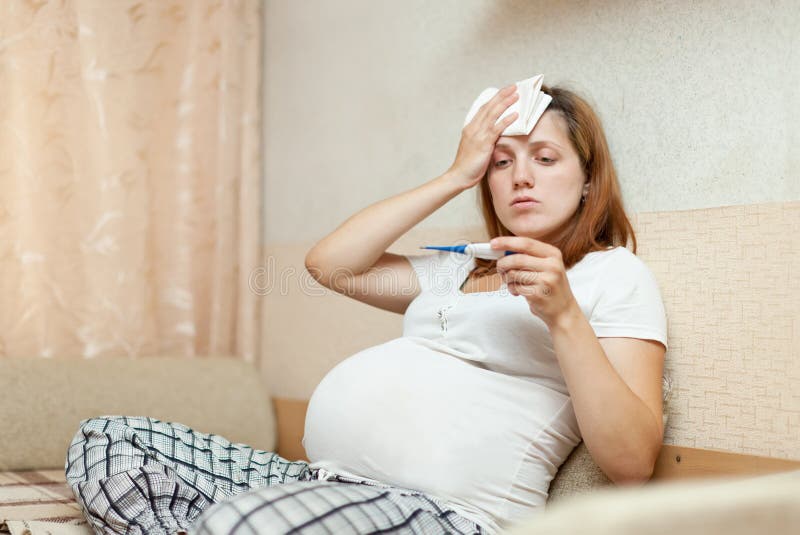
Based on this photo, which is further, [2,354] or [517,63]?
[2,354]

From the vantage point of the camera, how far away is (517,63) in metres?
1.70

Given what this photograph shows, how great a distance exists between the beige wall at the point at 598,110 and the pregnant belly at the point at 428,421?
30 centimetres

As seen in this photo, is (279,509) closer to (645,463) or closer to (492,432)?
(492,432)

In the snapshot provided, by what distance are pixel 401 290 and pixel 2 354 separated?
1.07 meters

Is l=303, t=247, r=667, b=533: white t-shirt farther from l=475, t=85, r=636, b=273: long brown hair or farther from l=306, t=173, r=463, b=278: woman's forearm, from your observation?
l=306, t=173, r=463, b=278: woman's forearm

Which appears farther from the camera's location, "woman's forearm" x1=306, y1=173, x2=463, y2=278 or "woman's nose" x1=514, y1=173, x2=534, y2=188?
"woman's forearm" x1=306, y1=173, x2=463, y2=278

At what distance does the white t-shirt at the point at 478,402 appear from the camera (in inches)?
48.0

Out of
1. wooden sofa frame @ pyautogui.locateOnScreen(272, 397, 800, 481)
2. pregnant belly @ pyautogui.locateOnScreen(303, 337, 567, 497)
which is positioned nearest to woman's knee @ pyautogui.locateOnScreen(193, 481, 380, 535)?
pregnant belly @ pyautogui.locateOnScreen(303, 337, 567, 497)

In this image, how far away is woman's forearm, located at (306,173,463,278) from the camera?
1550 millimetres

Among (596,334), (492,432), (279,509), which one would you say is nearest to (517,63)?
(596,334)

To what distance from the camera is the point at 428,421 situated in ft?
4.09

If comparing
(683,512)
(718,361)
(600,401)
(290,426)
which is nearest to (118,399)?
(290,426)

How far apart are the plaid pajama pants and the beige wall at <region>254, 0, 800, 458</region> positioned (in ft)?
1.74

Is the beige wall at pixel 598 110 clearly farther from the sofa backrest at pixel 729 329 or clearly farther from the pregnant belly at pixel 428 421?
the pregnant belly at pixel 428 421
